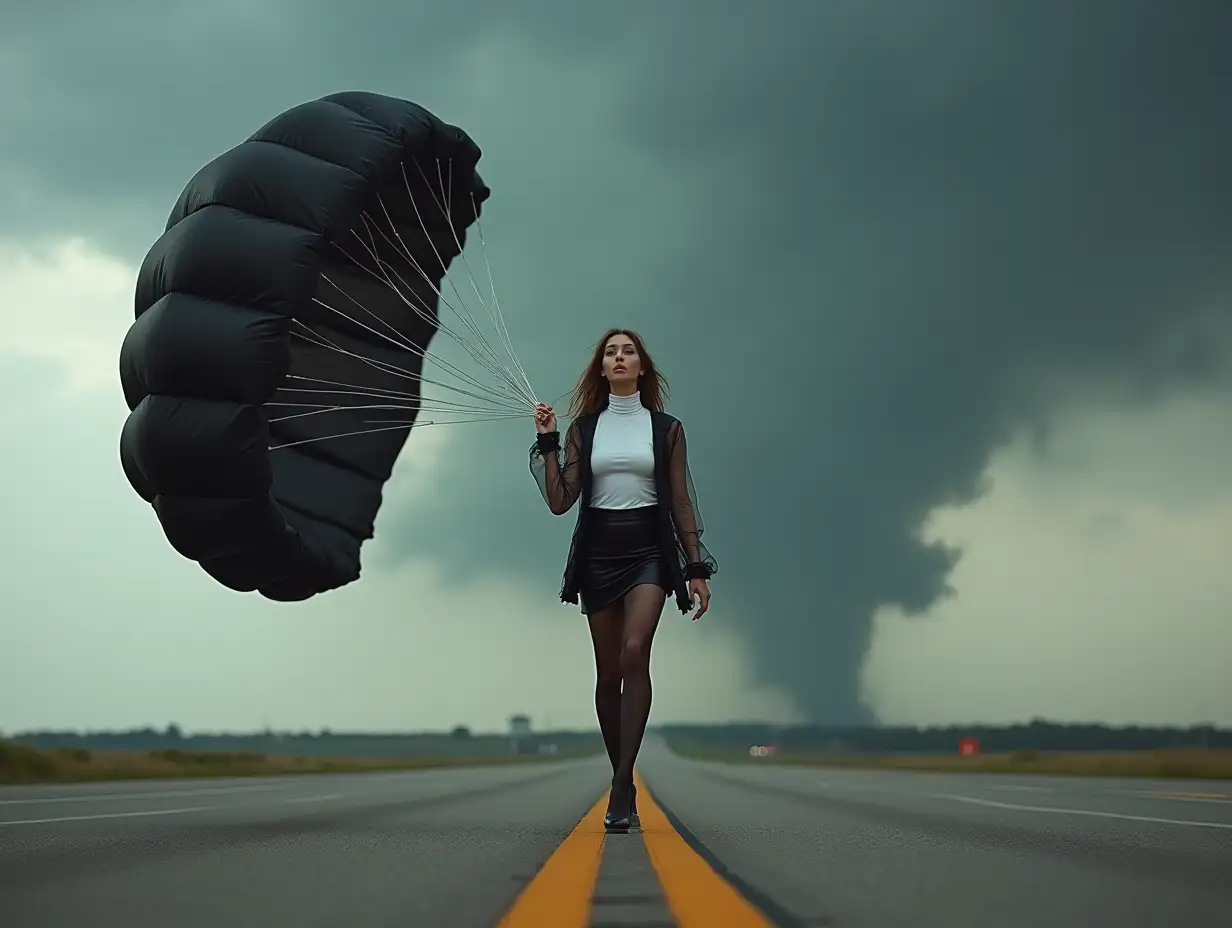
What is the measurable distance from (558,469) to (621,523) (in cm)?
45

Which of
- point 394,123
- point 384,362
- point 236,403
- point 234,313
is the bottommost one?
point 236,403

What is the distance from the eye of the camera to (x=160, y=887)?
Result: 14.9ft

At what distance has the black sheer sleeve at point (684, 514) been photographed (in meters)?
6.99

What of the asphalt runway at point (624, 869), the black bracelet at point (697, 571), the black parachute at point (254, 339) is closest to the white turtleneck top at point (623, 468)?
the black bracelet at point (697, 571)

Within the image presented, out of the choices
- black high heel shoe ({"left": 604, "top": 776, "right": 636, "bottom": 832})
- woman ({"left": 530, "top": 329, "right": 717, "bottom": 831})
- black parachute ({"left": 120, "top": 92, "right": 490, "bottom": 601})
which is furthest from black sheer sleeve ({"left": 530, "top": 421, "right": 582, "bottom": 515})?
black parachute ({"left": 120, "top": 92, "right": 490, "bottom": 601})

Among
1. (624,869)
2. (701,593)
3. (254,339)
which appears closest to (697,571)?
(701,593)

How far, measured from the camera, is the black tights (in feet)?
22.0

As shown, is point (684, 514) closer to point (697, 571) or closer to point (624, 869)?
point (697, 571)

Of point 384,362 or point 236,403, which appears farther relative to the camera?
point 384,362

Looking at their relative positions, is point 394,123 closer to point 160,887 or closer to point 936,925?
point 160,887

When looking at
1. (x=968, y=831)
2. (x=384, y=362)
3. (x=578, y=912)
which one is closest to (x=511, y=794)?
(x=384, y=362)

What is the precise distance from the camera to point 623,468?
708cm

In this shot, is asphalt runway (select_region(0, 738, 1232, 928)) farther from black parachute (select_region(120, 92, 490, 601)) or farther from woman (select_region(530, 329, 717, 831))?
black parachute (select_region(120, 92, 490, 601))

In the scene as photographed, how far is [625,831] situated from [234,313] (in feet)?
13.7
